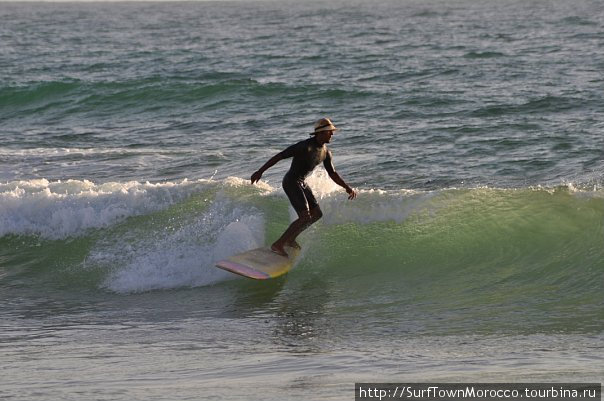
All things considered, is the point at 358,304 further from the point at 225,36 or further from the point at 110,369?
the point at 225,36

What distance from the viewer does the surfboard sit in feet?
36.1

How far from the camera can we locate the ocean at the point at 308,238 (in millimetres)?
8070

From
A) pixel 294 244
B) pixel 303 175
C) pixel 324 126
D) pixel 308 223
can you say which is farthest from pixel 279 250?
pixel 324 126

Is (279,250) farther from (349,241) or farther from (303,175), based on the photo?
(349,241)

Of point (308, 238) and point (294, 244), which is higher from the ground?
point (294, 244)

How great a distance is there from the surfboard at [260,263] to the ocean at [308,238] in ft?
0.64

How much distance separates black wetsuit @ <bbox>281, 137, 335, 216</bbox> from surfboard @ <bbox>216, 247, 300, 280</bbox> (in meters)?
0.58

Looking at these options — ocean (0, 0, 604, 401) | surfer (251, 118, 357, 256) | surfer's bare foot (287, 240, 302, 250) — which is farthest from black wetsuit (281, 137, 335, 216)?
ocean (0, 0, 604, 401)

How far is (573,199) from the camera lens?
1260 cm

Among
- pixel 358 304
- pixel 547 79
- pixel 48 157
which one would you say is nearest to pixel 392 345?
pixel 358 304

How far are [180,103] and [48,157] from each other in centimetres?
616

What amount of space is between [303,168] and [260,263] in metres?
1.11

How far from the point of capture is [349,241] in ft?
→ 40.3

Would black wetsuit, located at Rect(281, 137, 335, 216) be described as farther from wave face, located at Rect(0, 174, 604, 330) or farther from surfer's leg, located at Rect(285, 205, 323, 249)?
wave face, located at Rect(0, 174, 604, 330)
